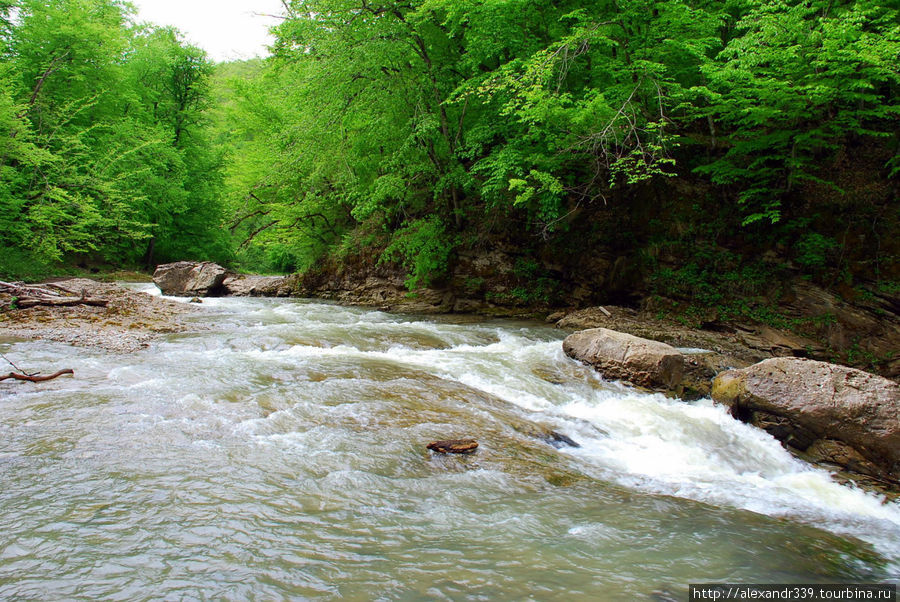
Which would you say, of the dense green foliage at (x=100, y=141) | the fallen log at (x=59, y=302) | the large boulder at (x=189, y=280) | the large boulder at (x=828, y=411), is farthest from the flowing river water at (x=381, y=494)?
the dense green foliage at (x=100, y=141)

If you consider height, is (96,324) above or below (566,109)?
below

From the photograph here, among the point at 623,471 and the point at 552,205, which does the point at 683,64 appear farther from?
the point at 623,471

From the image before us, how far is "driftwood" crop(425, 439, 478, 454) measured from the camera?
3904mm

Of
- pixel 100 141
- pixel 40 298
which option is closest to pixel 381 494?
pixel 40 298

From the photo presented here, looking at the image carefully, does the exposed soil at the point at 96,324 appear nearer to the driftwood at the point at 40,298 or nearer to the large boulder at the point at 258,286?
the driftwood at the point at 40,298

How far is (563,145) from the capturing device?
34.1 ft

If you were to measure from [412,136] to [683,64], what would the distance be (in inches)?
286

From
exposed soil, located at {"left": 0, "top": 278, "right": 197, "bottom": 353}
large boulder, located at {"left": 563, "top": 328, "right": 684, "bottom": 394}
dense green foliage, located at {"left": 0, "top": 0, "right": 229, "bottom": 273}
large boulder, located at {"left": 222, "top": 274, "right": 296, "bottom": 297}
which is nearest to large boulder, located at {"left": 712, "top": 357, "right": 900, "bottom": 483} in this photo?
large boulder, located at {"left": 563, "top": 328, "right": 684, "bottom": 394}

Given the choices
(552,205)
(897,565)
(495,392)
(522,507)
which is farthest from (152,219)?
(897,565)

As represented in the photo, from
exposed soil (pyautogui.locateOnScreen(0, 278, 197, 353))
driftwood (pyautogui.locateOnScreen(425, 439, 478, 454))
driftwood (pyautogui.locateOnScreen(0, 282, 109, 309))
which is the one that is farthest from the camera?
driftwood (pyautogui.locateOnScreen(0, 282, 109, 309))

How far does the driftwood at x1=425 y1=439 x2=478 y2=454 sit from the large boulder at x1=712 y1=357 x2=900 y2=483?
12.7ft

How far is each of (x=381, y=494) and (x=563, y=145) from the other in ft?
30.5

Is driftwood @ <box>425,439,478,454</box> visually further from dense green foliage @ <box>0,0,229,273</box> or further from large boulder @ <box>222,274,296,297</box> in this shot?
dense green foliage @ <box>0,0,229,273</box>

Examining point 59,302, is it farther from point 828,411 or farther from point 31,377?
point 828,411
